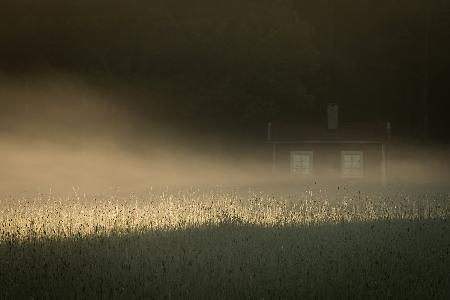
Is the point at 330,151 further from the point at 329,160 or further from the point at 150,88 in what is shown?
the point at 150,88

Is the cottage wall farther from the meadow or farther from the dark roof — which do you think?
the meadow

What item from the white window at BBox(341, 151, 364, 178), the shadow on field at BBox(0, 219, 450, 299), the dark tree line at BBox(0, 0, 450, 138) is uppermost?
the dark tree line at BBox(0, 0, 450, 138)

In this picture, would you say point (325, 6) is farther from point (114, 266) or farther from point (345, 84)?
point (114, 266)

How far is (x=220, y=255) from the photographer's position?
1323 centimetres

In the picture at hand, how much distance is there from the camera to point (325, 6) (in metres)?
73.9

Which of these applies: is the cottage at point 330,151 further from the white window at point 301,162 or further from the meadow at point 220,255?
the meadow at point 220,255

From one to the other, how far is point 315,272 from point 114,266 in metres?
3.41

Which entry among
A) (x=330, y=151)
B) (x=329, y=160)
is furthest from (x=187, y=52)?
(x=329, y=160)

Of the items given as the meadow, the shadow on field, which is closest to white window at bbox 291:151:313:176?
the meadow

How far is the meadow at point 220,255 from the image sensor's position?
10.6 meters

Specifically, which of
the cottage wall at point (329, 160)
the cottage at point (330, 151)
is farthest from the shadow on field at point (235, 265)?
the cottage at point (330, 151)

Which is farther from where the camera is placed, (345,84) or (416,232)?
(345,84)

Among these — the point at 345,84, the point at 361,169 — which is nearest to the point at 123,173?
the point at 361,169

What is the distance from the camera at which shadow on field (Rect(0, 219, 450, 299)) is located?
1055cm
